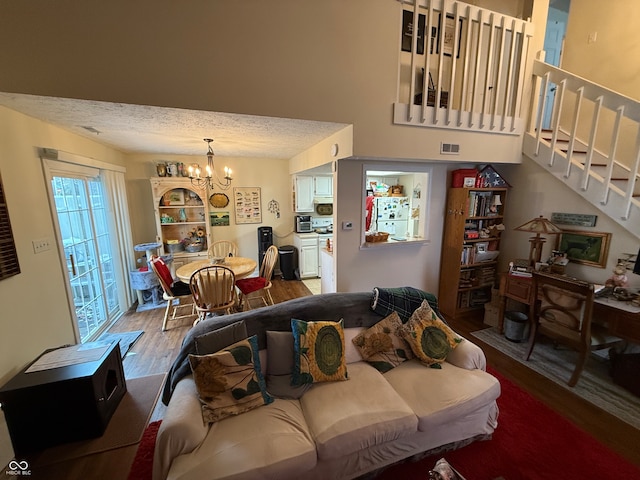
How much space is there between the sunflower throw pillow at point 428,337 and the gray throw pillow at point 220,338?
1.21m

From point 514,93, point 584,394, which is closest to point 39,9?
point 514,93

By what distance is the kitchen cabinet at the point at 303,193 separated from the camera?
4.94 meters

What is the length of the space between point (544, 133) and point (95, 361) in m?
5.54

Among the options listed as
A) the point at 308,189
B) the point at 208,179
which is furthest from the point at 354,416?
the point at 308,189

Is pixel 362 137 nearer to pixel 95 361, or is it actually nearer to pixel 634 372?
pixel 95 361

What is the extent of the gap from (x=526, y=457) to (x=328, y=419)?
1.34 meters

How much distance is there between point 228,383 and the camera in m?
1.46

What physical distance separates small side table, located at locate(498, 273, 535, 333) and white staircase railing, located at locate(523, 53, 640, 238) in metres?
0.96

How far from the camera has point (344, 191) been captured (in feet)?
9.86

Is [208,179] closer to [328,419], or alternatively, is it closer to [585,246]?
[328,419]

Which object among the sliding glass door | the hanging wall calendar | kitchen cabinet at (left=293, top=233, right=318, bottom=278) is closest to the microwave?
kitchen cabinet at (left=293, top=233, right=318, bottom=278)

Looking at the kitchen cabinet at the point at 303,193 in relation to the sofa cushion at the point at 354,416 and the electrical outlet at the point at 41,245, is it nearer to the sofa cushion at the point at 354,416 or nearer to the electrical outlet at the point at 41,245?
the electrical outlet at the point at 41,245

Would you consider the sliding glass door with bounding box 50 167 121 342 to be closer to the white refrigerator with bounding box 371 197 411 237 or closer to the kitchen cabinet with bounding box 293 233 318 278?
the kitchen cabinet with bounding box 293 233 318 278

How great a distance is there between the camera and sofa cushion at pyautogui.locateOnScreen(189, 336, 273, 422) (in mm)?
1416
